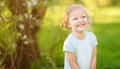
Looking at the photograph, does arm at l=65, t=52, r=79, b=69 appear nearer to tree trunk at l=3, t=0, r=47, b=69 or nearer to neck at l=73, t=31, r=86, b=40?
neck at l=73, t=31, r=86, b=40

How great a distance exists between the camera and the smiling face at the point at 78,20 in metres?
4.71

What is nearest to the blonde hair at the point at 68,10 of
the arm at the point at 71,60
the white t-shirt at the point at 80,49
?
the white t-shirt at the point at 80,49

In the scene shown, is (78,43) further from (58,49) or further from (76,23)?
(58,49)

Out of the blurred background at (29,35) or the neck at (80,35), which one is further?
the blurred background at (29,35)

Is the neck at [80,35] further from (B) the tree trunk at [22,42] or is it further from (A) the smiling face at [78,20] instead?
(B) the tree trunk at [22,42]

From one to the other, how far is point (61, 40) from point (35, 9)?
0.63 meters

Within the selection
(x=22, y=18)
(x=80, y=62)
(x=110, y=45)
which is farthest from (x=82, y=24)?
(x=110, y=45)

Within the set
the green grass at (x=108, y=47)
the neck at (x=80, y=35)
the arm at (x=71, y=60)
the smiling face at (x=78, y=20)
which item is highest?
the smiling face at (x=78, y=20)

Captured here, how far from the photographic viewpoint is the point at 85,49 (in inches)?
189

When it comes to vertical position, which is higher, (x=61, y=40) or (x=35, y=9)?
(x=35, y=9)

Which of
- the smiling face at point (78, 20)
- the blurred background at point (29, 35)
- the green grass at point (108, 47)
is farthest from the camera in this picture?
the green grass at point (108, 47)

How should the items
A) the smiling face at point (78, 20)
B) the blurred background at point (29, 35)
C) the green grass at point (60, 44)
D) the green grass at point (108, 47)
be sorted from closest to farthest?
the smiling face at point (78, 20), the blurred background at point (29, 35), the green grass at point (60, 44), the green grass at point (108, 47)

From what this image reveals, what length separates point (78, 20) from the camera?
15.5 ft

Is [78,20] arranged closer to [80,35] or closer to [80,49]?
[80,35]
